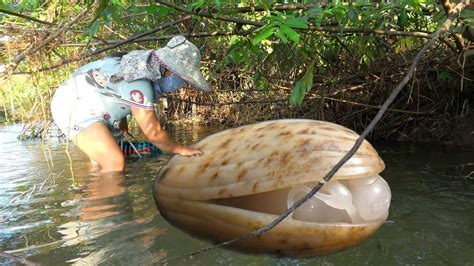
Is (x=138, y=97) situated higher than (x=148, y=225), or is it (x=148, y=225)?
(x=138, y=97)

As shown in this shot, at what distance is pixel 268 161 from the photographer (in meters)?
1.92

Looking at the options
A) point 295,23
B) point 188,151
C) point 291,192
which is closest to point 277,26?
point 295,23

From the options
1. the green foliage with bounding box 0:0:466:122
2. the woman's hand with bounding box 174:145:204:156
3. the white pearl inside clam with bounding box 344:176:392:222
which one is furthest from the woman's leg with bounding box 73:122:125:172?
the white pearl inside clam with bounding box 344:176:392:222

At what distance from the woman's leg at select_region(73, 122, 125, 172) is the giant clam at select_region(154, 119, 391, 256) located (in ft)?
5.41

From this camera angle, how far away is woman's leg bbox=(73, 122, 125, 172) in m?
3.58

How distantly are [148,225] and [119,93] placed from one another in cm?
108

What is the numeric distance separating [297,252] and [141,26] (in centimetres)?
476

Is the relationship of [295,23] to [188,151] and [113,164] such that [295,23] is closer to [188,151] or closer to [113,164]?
[188,151]

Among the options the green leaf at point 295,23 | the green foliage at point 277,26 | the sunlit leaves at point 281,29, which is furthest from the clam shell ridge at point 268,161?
the green leaf at point 295,23

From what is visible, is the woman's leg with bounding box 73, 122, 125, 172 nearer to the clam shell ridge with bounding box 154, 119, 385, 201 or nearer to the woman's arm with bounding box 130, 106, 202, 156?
the woman's arm with bounding box 130, 106, 202, 156

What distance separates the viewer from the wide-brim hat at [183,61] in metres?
3.10

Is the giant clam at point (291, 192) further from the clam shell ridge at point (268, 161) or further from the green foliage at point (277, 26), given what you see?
the green foliage at point (277, 26)

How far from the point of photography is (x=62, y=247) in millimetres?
2479

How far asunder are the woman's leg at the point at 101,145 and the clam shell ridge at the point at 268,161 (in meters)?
1.44
